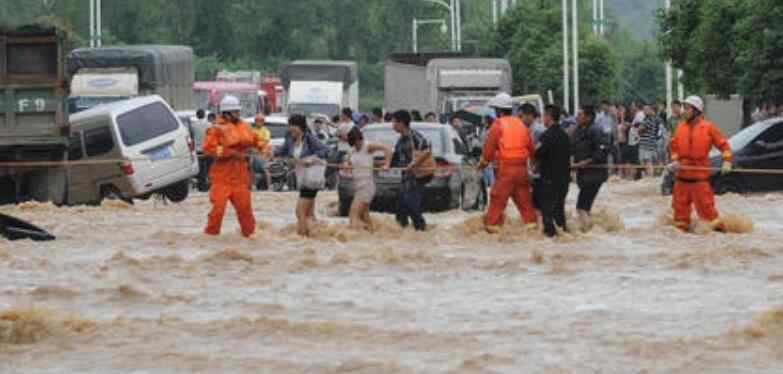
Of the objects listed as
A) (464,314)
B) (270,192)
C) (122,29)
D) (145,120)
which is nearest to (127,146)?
(145,120)

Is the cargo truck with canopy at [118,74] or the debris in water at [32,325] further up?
the cargo truck with canopy at [118,74]

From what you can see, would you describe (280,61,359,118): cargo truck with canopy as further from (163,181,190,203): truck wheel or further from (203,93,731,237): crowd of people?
(203,93,731,237): crowd of people

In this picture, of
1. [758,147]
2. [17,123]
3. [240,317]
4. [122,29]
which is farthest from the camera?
[122,29]

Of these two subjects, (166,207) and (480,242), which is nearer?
(480,242)

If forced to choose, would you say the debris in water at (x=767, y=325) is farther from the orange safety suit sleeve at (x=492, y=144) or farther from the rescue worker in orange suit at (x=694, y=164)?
the orange safety suit sleeve at (x=492, y=144)

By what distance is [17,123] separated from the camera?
33.4m

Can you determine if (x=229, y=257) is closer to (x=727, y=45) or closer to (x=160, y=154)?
(x=160, y=154)

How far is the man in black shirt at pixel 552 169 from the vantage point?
81.0 feet

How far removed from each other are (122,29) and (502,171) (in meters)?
106

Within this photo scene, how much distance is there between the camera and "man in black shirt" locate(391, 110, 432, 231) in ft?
83.8

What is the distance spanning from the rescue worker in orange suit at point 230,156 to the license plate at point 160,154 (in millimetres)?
10493

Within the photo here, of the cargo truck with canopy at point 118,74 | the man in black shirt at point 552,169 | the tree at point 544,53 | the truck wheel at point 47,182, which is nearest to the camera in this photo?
the man in black shirt at point 552,169

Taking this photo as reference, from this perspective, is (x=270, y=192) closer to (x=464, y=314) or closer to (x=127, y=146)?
(x=127, y=146)

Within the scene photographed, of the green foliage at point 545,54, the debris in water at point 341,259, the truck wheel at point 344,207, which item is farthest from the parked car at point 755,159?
the green foliage at point 545,54
